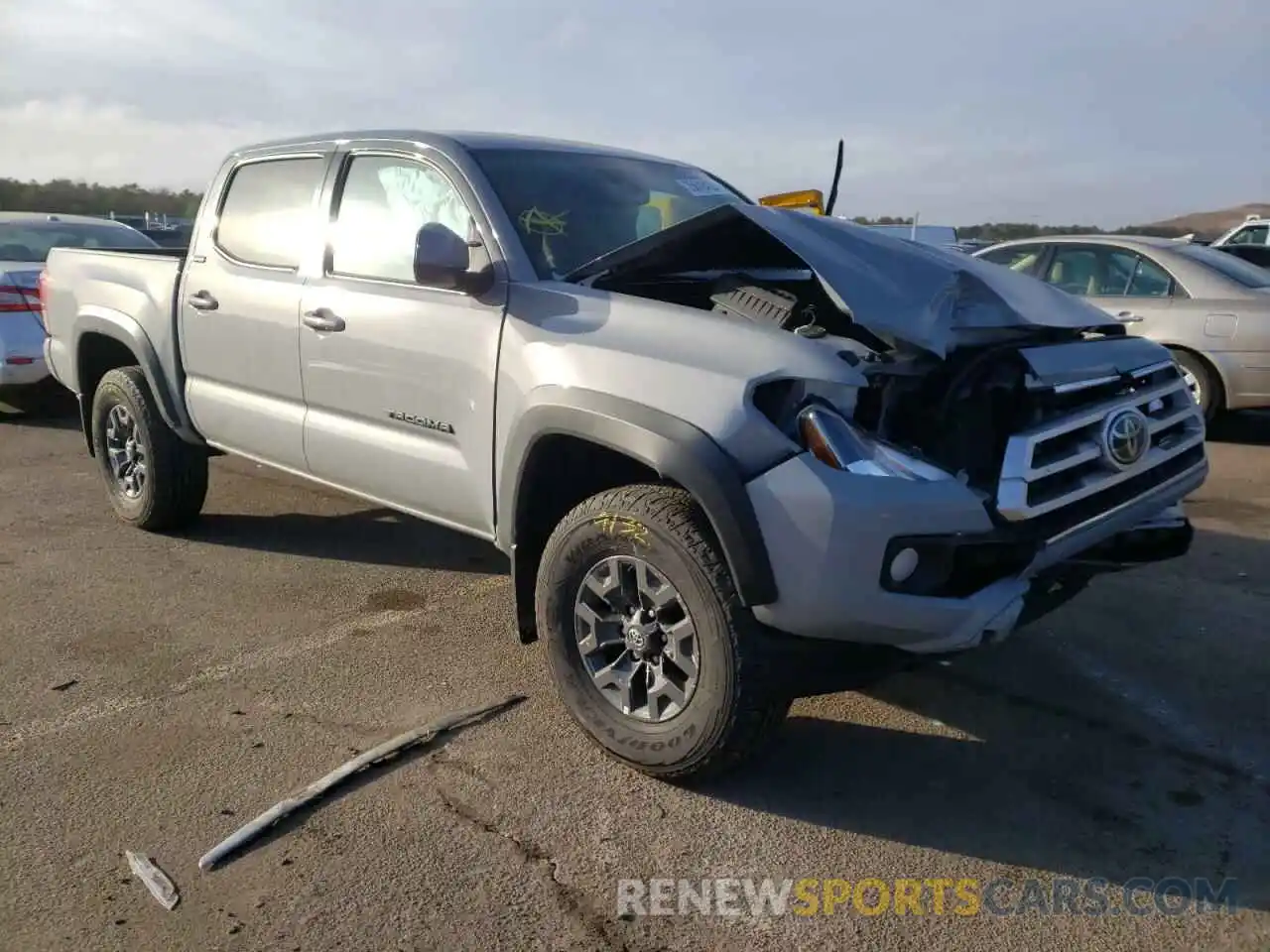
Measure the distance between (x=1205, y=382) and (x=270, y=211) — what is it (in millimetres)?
6515

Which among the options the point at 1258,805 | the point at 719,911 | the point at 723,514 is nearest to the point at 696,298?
the point at 723,514

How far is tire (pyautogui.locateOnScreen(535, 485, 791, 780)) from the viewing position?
9.64 feet

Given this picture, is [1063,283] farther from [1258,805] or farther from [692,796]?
[692,796]

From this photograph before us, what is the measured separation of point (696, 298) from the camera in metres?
3.83

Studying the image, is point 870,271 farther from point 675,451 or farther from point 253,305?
point 253,305

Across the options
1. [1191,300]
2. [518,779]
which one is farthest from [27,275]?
[1191,300]

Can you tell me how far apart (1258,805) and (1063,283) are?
616cm

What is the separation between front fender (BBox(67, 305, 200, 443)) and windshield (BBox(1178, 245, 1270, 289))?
6931 mm

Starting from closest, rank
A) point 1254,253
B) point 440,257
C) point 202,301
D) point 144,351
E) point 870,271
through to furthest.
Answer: point 870,271 < point 440,257 < point 202,301 < point 144,351 < point 1254,253

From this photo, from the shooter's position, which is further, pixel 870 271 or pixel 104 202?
pixel 104 202

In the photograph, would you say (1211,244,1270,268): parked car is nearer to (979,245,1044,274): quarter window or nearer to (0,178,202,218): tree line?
(979,245,1044,274): quarter window

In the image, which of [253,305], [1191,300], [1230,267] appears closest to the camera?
[253,305]

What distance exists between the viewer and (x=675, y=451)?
2.93 meters

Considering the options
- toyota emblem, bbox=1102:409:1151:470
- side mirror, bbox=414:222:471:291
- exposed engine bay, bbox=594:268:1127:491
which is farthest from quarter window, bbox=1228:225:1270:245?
side mirror, bbox=414:222:471:291
